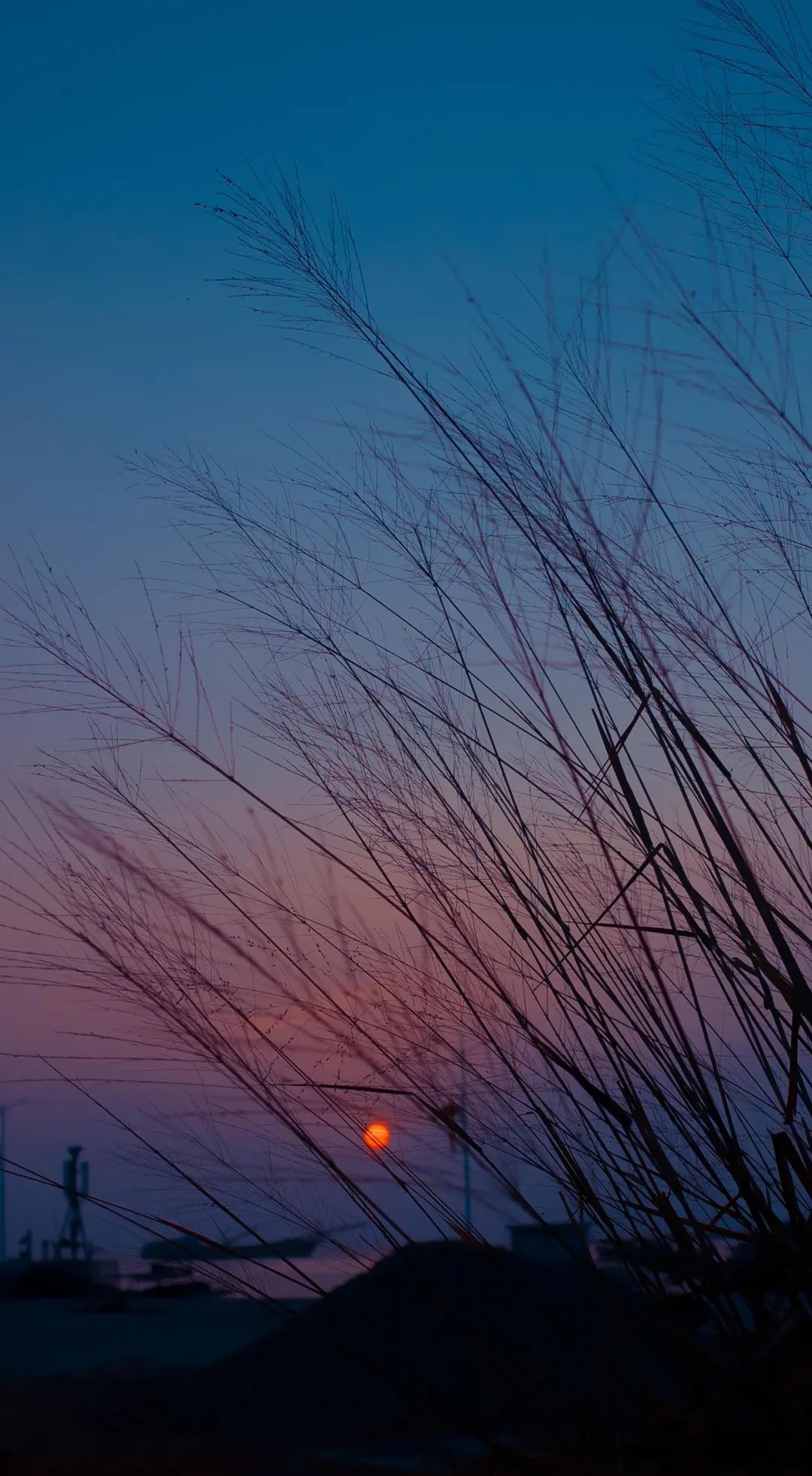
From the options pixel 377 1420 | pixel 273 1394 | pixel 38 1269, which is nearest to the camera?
pixel 377 1420

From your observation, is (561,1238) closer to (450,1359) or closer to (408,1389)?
(408,1389)

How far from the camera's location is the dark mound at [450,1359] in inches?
54.0

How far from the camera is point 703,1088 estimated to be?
4.50ft

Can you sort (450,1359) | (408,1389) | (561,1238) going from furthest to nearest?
(450,1359) → (408,1389) → (561,1238)

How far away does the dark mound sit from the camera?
137 centimetres

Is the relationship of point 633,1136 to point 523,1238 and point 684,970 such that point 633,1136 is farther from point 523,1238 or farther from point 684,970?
point 523,1238

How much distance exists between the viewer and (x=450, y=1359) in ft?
11.4

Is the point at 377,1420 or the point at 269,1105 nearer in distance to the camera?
the point at 269,1105

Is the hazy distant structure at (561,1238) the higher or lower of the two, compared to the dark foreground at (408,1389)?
higher

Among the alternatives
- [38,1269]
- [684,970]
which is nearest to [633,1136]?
[684,970]

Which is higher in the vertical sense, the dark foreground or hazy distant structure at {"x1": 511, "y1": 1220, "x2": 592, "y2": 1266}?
hazy distant structure at {"x1": 511, "y1": 1220, "x2": 592, "y2": 1266}

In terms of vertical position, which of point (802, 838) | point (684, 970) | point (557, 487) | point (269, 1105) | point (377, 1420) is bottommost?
point (377, 1420)

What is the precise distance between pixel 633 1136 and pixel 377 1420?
229 cm

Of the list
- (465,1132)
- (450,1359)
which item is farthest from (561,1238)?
(450,1359)
